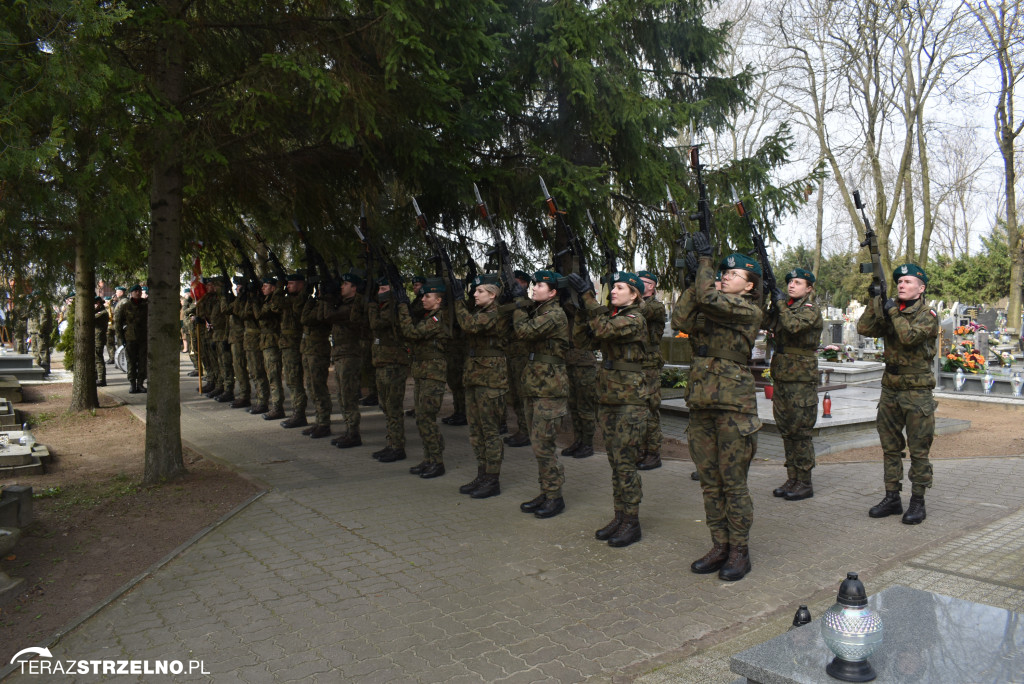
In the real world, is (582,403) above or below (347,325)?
below

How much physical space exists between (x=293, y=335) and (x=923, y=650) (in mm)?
9387

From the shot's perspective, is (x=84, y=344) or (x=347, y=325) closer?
(x=347, y=325)

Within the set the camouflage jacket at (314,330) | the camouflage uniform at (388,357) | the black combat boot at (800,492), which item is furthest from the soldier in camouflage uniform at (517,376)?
the black combat boot at (800,492)

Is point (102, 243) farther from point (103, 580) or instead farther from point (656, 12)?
point (656, 12)

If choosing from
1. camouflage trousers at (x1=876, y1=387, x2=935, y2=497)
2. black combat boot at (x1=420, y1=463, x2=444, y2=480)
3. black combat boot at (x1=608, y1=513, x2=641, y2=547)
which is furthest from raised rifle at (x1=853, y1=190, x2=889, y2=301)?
black combat boot at (x1=420, y1=463, x2=444, y2=480)

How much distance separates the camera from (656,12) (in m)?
10.4

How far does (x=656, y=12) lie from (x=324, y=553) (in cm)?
857

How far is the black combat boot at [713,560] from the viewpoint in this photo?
205 inches

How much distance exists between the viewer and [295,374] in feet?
36.2

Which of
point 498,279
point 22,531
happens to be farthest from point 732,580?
point 22,531

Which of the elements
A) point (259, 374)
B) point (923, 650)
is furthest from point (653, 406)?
point (259, 374)

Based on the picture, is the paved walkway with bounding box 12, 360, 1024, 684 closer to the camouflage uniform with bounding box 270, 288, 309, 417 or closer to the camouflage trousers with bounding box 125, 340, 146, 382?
the camouflage uniform with bounding box 270, 288, 309, 417

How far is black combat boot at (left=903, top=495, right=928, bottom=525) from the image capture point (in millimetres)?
6297

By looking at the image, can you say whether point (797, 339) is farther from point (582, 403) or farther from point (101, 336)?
point (101, 336)
